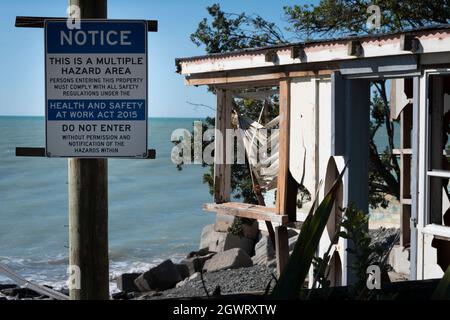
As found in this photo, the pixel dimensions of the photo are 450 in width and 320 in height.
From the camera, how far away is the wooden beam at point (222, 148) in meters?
8.63

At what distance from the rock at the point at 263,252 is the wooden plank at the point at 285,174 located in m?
6.95

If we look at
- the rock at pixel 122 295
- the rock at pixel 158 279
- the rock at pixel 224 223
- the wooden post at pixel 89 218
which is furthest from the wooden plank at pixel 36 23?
the rock at pixel 224 223

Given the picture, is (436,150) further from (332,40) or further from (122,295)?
(122,295)

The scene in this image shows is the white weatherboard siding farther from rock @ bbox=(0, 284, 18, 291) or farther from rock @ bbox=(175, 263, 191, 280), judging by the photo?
rock @ bbox=(0, 284, 18, 291)

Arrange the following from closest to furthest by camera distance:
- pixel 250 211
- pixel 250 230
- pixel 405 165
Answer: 1. pixel 250 211
2. pixel 405 165
3. pixel 250 230

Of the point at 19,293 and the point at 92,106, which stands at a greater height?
the point at 92,106

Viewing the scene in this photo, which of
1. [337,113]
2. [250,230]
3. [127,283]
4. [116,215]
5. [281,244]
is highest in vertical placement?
[337,113]

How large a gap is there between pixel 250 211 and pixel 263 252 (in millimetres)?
7412

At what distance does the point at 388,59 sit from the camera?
6359mm

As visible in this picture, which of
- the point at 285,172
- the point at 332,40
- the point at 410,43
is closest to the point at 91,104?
the point at 410,43

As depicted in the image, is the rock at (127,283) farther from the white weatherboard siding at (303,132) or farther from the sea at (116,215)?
the white weatherboard siding at (303,132)

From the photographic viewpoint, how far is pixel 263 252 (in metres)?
15.1

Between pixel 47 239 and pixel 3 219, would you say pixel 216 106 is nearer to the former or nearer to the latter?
pixel 47 239
